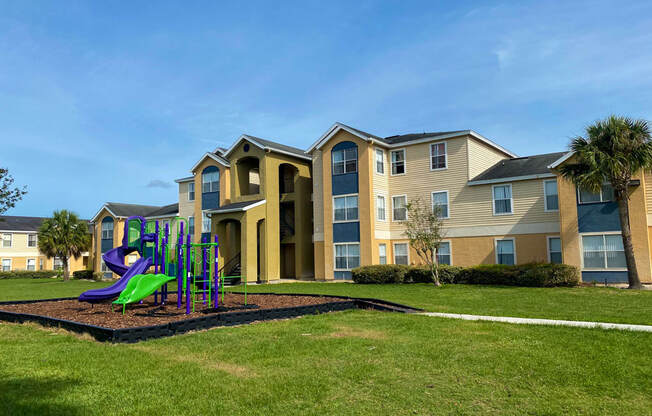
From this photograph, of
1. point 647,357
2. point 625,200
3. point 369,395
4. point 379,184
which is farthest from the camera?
point 379,184

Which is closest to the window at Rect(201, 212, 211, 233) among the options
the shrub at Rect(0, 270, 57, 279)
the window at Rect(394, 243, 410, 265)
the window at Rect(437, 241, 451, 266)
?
the window at Rect(394, 243, 410, 265)

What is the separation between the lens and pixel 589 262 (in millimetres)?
23750

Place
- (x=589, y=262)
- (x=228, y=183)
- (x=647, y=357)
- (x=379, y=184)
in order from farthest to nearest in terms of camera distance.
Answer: (x=228, y=183) → (x=379, y=184) → (x=589, y=262) → (x=647, y=357)

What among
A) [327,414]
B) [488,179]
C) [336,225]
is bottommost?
[327,414]

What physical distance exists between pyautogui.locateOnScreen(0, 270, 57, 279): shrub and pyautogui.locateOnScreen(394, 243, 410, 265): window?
46.3 meters

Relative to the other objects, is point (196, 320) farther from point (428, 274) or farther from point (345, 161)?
point (345, 161)

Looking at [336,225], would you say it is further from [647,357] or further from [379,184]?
[647,357]

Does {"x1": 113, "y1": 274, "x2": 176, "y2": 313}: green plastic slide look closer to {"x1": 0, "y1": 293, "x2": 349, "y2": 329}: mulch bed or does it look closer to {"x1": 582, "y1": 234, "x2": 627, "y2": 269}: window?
{"x1": 0, "y1": 293, "x2": 349, "y2": 329}: mulch bed

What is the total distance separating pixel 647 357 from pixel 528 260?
1961 centimetres

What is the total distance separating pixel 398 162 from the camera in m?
32.1

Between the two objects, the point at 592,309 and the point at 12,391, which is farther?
the point at 592,309

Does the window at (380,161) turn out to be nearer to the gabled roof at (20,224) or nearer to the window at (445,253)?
the window at (445,253)

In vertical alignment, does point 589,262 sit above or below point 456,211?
below

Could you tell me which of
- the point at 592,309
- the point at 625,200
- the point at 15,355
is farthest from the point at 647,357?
the point at 625,200
